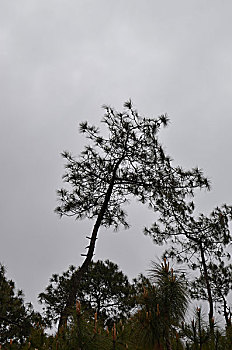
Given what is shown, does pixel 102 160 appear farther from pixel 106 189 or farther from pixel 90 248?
pixel 90 248

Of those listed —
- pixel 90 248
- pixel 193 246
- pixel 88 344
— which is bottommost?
pixel 88 344

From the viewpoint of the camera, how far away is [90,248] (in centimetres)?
735

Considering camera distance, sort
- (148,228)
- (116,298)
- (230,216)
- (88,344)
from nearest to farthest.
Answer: (88,344) → (230,216) → (148,228) → (116,298)

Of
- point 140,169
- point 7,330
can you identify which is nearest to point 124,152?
point 140,169

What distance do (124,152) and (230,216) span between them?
2.97 metres

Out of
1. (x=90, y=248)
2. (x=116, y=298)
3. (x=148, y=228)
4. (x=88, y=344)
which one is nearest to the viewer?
(x=88, y=344)

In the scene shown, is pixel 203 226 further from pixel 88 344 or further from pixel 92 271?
pixel 88 344

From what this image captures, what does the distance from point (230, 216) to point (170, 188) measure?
187 cm

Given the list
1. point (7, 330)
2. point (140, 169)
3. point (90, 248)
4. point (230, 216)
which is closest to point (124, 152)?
point (140, 169)

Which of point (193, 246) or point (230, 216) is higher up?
point (230, 216)

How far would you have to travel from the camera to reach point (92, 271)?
12.6 metres

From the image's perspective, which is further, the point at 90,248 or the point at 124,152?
the point at 124,152

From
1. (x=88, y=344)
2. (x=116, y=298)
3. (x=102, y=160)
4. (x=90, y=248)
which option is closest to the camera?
(x=88, y=344)

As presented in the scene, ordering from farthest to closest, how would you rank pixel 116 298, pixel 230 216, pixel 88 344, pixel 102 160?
1. pixel 116 298
2. pixel 230 216
3. pixel 102 160
4. pixel 88 344
